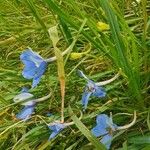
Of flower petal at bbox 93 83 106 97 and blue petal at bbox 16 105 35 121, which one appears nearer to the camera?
flower petal at bbox 93 83 106 97

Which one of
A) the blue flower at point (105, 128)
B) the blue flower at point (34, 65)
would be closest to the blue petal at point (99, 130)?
the blue flower at point (105, 128)

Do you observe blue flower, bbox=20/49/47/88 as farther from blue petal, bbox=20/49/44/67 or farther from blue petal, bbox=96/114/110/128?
blue petal, bbox=96/114/110/128

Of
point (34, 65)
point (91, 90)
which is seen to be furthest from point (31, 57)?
point (91, 90)

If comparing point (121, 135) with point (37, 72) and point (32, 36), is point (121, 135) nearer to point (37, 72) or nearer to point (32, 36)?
point (37, 72)

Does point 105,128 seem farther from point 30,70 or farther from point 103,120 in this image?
point 30,70

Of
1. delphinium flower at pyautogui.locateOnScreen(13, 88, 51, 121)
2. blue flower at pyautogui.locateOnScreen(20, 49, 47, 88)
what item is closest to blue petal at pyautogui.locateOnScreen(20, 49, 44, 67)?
blue flower at pyautogui.locateOnScreen(20, 49, 47, 88)

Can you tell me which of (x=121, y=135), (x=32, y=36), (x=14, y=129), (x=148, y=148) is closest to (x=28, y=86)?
(x=14, y=129)

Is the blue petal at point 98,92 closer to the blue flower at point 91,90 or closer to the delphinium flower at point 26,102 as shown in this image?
the blue flower at point 91,90
